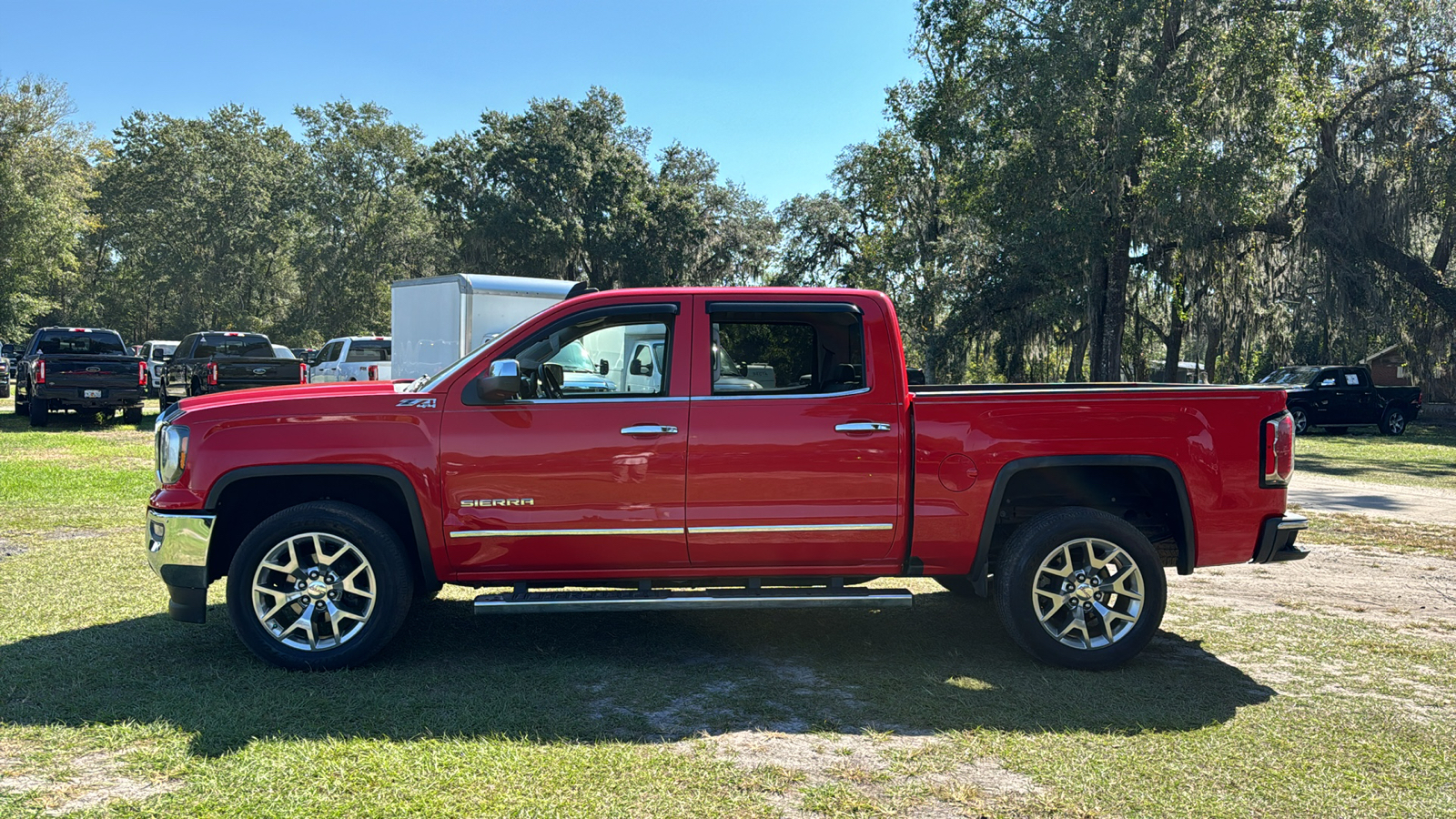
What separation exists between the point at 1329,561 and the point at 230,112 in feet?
213

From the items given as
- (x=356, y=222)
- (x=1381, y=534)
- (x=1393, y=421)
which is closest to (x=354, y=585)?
(x=1381, y=534)

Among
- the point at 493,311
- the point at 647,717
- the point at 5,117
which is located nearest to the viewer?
the point at 647,717

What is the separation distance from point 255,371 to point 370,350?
2.93m

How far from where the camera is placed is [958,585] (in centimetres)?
662

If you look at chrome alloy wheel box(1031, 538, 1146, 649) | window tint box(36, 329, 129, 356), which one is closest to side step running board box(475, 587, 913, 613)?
chrome alloy wheel box(1031, 538, 1146, 649)

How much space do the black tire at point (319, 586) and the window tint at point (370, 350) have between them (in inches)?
729

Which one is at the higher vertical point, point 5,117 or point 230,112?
point 230,112

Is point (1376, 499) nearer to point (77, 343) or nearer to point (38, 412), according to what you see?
point (38, 412)

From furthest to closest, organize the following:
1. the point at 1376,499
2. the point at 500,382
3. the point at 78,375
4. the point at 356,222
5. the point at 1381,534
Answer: the point at 356,222
the point at 78,375
the point at 1376,499
the point at 1381,534
the point at 500,382

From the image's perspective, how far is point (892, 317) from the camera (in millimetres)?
5297

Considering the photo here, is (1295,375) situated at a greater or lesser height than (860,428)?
greater

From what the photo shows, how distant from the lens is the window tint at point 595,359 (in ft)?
17.1

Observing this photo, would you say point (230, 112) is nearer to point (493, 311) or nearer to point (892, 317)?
point (493, 311)

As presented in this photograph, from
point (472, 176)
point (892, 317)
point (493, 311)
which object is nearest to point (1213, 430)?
point (892, 317)
